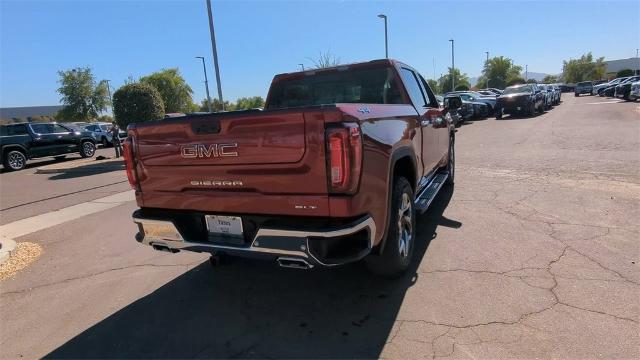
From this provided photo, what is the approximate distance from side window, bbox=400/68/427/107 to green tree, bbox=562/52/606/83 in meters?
94.5

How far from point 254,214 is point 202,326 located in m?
1.01

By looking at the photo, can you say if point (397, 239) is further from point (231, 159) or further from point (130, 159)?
point (130, 159)

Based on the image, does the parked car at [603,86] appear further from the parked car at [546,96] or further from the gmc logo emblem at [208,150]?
the gmc logo emblem at [208,150]

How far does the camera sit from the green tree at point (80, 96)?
49.3 metres

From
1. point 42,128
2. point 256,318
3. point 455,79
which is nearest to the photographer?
point 256,318

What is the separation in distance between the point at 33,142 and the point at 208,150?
18.7 metres

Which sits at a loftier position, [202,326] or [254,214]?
[254,214]

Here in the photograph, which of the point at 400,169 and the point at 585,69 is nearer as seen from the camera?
the point at 400,169

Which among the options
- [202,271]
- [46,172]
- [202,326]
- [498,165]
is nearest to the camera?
[202,326]

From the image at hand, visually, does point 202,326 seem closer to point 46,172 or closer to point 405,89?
point 405,89

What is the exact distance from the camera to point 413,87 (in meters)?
5.18

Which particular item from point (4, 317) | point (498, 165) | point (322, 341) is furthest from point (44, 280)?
point (498, 165)

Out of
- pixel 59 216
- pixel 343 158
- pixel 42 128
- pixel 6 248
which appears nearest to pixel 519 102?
pixel 59 216

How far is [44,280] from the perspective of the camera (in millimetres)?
4609
